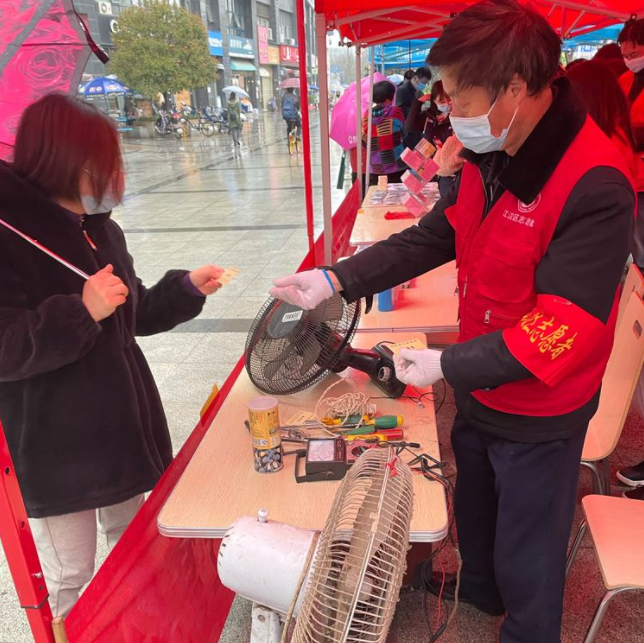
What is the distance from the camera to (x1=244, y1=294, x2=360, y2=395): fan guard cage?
153 cm

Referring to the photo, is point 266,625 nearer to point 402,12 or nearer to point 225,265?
point 402,12

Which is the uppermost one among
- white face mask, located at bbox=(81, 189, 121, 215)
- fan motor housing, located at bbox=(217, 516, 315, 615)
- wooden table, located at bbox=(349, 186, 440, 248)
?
white face mask, located at bbox=(81, 189, 121, 215)

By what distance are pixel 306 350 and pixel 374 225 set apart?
7.33 feet

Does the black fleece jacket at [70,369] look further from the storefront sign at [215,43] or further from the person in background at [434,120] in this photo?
the person in background at [434,120]

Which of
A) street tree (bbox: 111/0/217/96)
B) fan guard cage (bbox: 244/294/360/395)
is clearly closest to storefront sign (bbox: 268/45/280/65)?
street tree (bbox: 111/0/217/96)

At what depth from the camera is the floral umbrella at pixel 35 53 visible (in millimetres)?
828

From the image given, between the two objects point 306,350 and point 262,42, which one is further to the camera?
point 262,42

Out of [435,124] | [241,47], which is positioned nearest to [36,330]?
[241,47]

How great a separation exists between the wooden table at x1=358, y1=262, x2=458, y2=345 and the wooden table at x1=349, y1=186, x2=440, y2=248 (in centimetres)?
60

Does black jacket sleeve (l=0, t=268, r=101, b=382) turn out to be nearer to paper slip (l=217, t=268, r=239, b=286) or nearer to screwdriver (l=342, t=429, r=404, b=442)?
paper slip (l=217, t=268, r=239, b=286)

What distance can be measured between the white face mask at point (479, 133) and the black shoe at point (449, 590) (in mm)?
1335

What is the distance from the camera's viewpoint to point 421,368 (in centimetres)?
125

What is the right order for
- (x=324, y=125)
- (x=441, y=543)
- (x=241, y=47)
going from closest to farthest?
(x=441, y=543), (x=324, y=125), (x=241, y=47)

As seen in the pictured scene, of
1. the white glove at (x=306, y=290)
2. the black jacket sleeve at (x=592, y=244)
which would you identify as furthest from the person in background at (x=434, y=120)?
the black jacket sleeve at (x=592, y=244)
